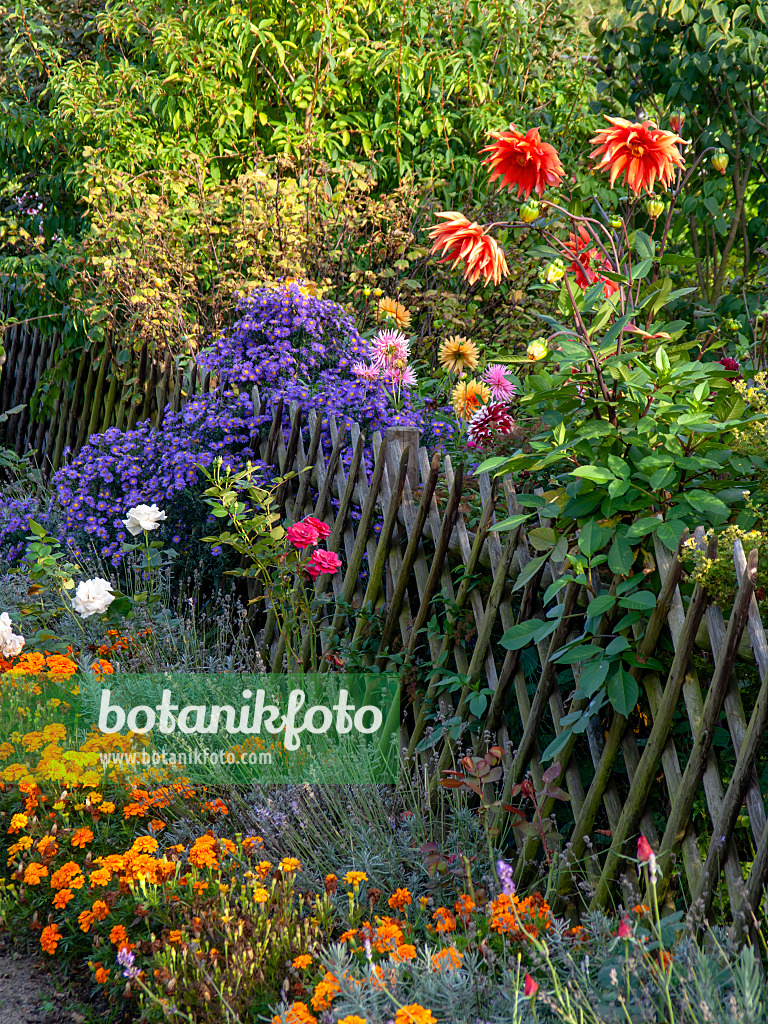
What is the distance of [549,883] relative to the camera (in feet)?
6.12

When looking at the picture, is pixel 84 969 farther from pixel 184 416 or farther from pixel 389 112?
pixel 389 112

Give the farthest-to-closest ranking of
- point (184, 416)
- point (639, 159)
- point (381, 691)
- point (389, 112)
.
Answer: point (389, 112)
point (184, 416)
point (381, 691)
point (639, 159)

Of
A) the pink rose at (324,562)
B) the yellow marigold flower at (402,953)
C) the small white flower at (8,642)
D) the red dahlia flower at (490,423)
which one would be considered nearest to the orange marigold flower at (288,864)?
the yellow marigold flower at (402,953)

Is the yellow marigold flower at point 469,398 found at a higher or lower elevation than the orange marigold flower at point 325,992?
higher

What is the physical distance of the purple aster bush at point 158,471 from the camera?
3.48 meters

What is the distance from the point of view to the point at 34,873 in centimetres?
201

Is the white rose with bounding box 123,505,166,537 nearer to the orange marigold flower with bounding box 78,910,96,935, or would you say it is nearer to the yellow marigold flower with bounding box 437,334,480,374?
the yellow marigold flower with bounding box 437,334,480,374

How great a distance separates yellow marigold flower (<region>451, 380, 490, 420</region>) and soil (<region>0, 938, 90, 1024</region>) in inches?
78.6

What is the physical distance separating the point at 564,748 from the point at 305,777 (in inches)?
32.9

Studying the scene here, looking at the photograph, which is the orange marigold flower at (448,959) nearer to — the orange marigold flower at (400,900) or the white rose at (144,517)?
the orange marigold flower at (400,900)

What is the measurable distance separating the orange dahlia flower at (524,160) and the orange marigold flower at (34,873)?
6.12ft

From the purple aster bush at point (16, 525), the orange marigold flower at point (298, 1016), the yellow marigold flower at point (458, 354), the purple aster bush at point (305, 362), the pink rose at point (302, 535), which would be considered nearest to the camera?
the orange marigold flower at point (298, 1016)

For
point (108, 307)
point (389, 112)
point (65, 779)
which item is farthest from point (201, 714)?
point (389, 112)

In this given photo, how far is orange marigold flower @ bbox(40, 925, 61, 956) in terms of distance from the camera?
6.23 feet
